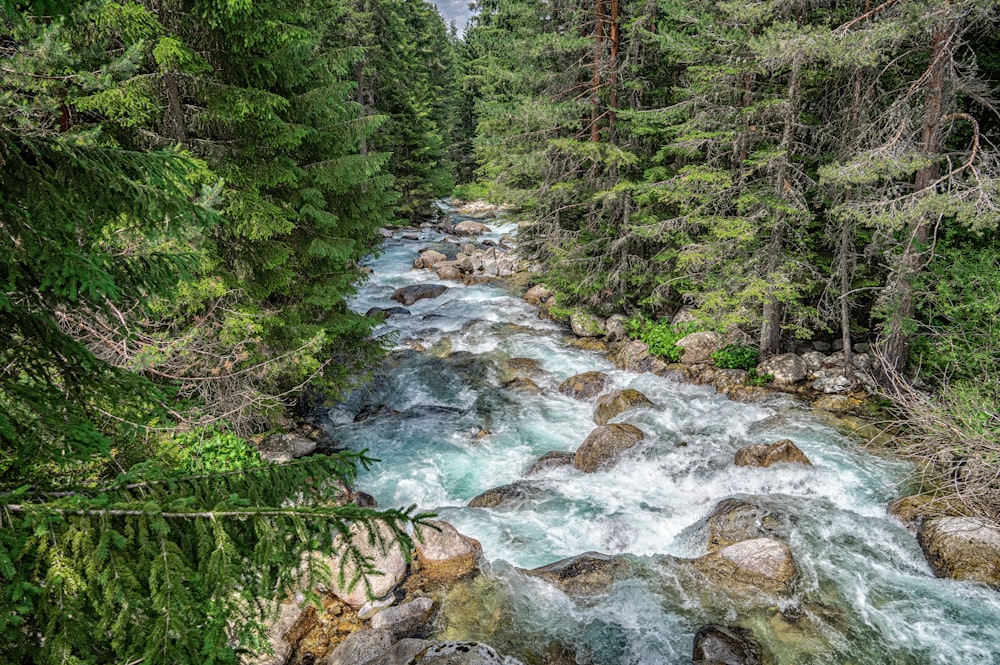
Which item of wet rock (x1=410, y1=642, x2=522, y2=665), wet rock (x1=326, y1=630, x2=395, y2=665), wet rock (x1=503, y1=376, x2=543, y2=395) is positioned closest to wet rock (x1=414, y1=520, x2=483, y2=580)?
wet rock (x1=326, y1=630, x2=395, y2=665)

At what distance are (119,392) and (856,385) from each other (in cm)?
1345

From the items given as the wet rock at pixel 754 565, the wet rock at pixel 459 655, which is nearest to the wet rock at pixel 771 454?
the wet rock at pixel 754 565

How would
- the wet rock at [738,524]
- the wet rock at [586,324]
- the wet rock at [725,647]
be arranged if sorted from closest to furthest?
1. the wet rock at [725,647]
2. the wet rock at [738,524]
3. the wet rock at [586,324]

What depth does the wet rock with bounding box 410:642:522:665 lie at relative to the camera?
5316mm

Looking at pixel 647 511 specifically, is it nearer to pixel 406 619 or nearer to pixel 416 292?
pixel 406 619

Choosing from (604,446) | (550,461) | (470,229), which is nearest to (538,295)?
(604,446)

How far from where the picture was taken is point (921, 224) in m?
8.83

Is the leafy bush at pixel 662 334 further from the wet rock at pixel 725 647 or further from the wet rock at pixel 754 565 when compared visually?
the wet rock at pixel 725 647

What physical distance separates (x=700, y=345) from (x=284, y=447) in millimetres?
10803

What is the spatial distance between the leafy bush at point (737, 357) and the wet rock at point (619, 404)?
9.08ft

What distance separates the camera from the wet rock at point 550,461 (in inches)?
396

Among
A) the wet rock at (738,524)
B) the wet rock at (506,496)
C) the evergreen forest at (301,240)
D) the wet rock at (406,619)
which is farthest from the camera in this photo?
the wet rock at (506,496)

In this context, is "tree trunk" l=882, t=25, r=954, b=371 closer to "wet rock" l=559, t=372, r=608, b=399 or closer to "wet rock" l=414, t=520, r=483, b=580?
"wet rock" l=559, t=372, r=608, b=399

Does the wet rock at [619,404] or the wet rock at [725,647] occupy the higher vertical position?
the wet rock at [619,404]
